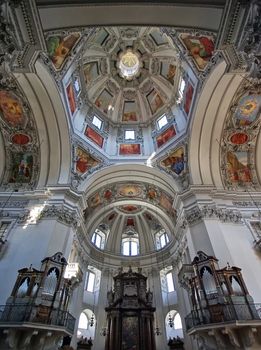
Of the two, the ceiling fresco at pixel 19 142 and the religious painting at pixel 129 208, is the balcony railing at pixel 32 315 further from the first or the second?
the religious painting at pixel 129 208

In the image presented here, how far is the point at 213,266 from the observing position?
30.0 ft

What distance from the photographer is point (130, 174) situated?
15.9m

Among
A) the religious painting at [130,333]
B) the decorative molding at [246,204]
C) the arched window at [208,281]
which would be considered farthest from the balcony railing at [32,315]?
the decorative molding at [246,204]

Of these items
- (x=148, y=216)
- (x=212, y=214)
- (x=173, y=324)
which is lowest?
(x=173, y=324)

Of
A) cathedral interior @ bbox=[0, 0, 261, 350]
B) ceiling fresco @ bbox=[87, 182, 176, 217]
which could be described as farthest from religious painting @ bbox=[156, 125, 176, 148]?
ceiling fresco @ bbox=[87, 182, 176, 217]

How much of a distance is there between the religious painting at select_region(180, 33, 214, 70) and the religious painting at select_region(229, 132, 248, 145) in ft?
13.7

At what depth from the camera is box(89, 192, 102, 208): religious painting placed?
15.9m

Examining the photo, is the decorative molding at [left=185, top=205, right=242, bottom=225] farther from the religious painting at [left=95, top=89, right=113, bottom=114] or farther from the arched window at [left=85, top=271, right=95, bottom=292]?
the religious painting at [left=95, top=89, right=113, bottom=114]

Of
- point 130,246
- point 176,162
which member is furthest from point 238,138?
point 130,246

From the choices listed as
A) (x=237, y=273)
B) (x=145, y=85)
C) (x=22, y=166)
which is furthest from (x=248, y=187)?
(x=22, y=166)

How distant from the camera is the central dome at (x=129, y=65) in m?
18.6

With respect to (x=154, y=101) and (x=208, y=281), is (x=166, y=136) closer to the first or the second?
(x=154, y=101)

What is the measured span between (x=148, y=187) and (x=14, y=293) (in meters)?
→ 10.1

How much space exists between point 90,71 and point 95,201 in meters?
9.78
